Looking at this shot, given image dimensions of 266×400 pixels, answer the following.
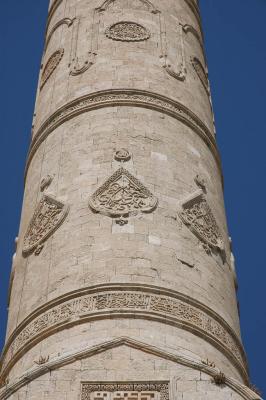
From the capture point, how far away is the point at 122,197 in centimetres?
1085

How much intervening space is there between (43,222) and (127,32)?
141 inches

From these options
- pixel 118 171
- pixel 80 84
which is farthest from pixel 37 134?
pixel 118 171

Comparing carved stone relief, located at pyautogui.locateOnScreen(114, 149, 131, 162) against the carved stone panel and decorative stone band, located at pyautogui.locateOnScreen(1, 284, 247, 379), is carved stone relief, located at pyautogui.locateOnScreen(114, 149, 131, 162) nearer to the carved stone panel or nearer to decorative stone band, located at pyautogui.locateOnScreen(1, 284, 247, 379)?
decorative stone band, located at pyautogui.locateOnScreen(1, 284, 247, 379)

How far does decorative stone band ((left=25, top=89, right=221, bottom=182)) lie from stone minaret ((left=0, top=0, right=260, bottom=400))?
0.02 meters

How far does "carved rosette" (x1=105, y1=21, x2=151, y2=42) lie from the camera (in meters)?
13.4

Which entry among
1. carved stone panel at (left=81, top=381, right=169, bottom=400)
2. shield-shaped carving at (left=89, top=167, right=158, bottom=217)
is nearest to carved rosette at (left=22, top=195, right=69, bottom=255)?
shield-shaped carving at (left=89, top=167, right=158, bottom=217)

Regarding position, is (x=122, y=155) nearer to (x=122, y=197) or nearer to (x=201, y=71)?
(x=122, y=197)

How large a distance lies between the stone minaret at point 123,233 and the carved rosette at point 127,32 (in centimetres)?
3

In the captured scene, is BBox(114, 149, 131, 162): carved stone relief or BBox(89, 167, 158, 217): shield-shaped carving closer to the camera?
BBox(89, 167, 158, 217): shield-shaped carving

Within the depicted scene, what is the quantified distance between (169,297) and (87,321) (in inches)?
35.1

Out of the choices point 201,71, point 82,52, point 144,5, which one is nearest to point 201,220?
point 82,52

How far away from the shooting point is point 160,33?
13.8m

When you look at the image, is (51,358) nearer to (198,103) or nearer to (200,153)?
(200,153)

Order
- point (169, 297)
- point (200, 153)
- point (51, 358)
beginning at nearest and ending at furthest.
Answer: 1. point (51, 358)
2. point (169, 297)
3. point (200, 153)
